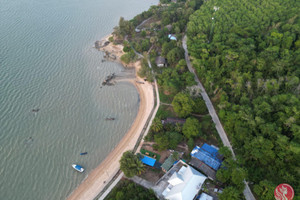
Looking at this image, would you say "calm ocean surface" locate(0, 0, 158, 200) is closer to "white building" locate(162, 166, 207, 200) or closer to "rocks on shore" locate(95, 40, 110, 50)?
"rocks on shore" locate(95, 40, 110, 50)

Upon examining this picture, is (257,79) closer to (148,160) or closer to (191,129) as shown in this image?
(191,129)

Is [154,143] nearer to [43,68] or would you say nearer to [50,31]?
[43,68]

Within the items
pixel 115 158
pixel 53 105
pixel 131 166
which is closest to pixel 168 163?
pixel 131 166

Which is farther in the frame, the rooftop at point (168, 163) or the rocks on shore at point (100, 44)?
the rocks on shore at point (100, 44)

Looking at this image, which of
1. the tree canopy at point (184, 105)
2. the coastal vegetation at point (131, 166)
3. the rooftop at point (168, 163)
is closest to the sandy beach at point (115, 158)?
the coastal vegetation at point (131, 166)

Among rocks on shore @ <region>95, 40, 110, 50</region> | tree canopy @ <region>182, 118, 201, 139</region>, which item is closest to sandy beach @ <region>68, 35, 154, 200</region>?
tree canopy @ <region>182, 118, 201, 139</region>

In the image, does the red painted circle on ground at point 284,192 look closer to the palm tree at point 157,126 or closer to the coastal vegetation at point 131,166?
the coastal vegetation at point 131,166
